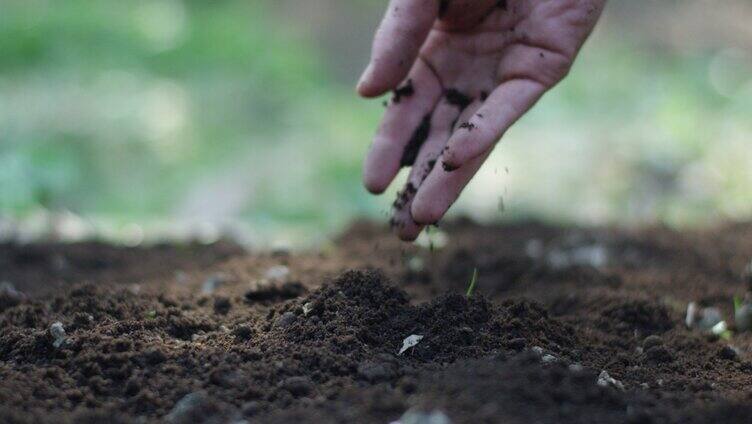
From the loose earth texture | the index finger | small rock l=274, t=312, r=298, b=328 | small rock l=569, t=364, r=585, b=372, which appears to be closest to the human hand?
the index finger

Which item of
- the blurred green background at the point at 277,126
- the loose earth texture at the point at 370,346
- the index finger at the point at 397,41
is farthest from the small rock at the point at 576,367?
the blurred green background at the point at 277,126

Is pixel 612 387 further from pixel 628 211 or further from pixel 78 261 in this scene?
pixel 628 211

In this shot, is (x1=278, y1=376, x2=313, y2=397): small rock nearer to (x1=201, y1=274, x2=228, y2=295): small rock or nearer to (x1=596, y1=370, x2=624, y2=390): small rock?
(x1=596, y1=370, x2=624, y2=390): small rock

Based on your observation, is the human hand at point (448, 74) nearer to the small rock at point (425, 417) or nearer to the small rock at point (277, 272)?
the small rock at point (277, 272)

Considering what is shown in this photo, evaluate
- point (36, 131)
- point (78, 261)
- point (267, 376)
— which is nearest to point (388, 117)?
point (267, 376)

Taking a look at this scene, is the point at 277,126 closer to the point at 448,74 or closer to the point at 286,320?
the point at 448,74

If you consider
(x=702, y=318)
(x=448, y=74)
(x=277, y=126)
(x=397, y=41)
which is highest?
(x=397, y=41)

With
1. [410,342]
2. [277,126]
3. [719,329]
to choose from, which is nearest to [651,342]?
[719,329]
